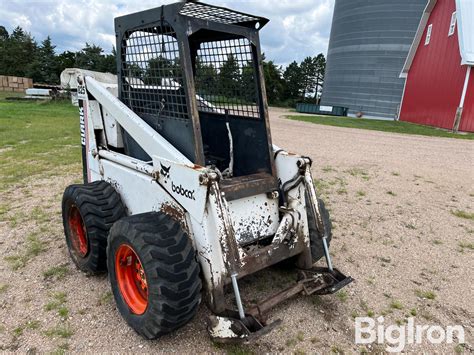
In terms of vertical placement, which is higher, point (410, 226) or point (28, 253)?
point (28, 253)

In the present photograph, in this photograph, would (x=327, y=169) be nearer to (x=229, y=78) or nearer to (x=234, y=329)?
(x=229, y=78)

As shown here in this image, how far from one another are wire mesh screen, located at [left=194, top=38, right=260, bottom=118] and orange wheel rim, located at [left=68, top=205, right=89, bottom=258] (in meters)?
1.64

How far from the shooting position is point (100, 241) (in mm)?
3262

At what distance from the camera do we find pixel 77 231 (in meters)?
3.71

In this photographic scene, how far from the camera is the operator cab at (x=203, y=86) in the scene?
281 centimetres

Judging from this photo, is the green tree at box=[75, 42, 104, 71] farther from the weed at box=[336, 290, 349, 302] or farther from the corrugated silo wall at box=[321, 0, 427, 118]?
the weed at box=[336, 290, 349, 302]

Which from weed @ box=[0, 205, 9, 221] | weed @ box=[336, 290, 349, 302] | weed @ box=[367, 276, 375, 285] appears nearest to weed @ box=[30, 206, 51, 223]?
weed @ box=[0, 205, 9, 221]

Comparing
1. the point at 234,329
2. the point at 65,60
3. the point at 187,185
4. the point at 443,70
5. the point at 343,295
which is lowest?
the point at 343,295

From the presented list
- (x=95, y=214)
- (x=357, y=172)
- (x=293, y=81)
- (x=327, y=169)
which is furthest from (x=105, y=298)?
(x=293, y=81)

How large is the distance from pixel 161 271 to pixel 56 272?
1.65 meters

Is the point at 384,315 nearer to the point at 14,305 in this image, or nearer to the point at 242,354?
the point at 242,354

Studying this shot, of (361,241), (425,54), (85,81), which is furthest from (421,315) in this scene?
(425,54)

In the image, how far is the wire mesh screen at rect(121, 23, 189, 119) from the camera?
290 centimetres

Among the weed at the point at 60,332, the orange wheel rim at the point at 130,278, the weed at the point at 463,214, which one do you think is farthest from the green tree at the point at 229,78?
the weed at the point at 463,214
